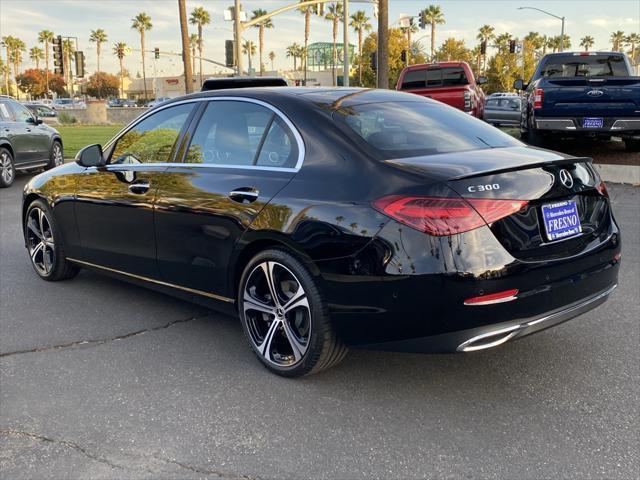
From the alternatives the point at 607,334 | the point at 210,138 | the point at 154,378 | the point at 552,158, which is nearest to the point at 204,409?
the point at 154,378

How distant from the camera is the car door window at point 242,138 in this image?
12.1 feet

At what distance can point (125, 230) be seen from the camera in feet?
15.1

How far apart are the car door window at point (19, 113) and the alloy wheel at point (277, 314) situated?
1110 centimetres

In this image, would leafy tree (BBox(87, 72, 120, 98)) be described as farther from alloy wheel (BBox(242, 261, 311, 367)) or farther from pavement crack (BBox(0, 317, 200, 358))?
alloy wheel (BBox(242, 261, 311, 367))

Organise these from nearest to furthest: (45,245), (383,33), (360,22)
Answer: (45,245) < (383,33) < (360,22)

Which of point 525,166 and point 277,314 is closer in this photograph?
point 525,166

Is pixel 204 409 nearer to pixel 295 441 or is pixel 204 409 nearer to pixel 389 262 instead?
pixel 295 441

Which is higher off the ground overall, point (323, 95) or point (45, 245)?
point (323, 95)

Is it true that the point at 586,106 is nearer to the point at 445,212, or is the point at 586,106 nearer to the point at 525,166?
the point at 525,166

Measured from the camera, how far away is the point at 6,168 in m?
12.3

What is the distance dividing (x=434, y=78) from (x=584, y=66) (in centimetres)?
535

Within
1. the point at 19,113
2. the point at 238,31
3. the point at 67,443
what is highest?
the point at 238,31

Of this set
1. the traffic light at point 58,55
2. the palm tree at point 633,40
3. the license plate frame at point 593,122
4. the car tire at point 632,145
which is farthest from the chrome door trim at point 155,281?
the palm tree at point 633,40

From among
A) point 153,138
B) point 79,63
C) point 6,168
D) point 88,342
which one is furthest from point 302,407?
point 79,63
